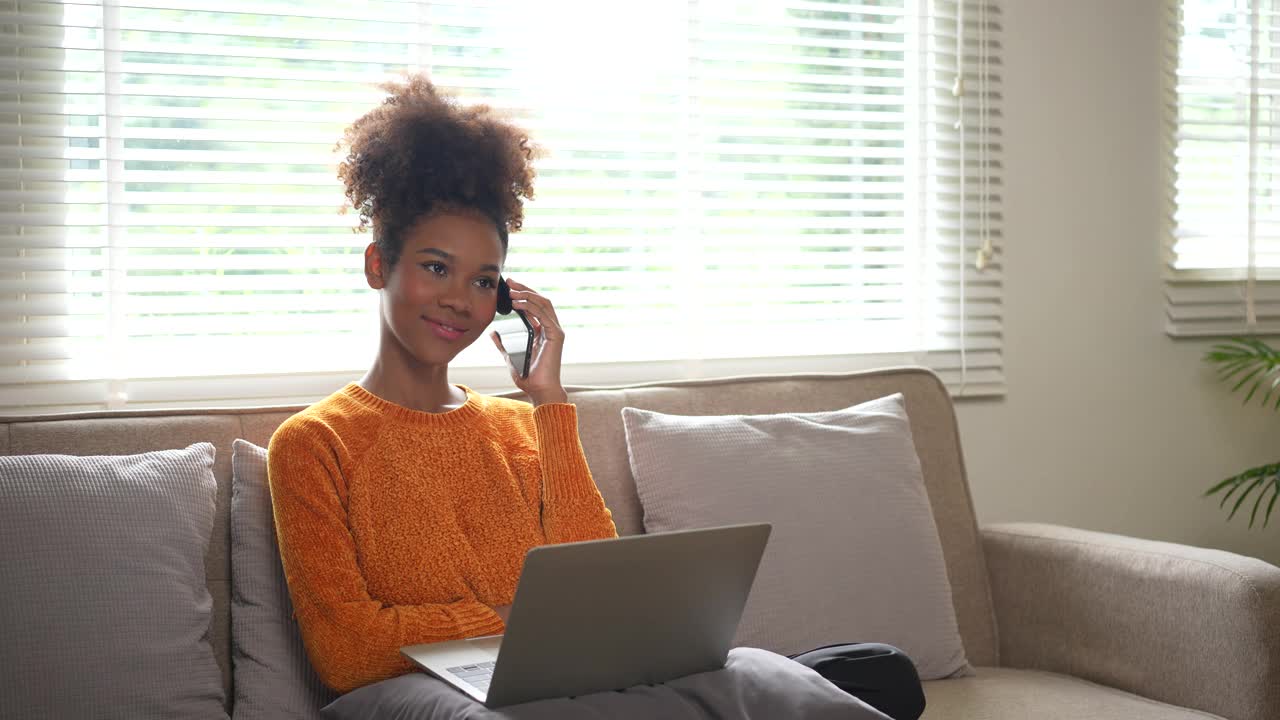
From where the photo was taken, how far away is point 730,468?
2020 mm

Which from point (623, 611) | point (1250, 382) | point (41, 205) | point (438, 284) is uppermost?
point (41, 205)

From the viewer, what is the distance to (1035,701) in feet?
6.23

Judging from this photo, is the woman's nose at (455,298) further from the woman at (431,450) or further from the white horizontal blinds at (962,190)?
the white horizontal blinds at (962,190)

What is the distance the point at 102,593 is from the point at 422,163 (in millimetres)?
749

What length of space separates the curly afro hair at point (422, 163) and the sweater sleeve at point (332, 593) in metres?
0.34

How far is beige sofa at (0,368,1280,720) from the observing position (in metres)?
1.83

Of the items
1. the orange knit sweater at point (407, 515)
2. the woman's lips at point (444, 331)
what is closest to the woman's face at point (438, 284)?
the woman's lips at point (444, 331)

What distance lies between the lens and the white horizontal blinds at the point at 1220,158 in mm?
3012

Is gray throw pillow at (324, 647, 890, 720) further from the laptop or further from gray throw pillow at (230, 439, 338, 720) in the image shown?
gray throw pillow at (230, 439, 338, 720)

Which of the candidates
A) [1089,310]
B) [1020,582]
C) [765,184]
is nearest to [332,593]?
[1020,582]

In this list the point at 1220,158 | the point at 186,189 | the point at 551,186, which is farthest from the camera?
the point at 1220,158

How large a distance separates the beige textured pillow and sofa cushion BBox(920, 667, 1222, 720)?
0.07 meters

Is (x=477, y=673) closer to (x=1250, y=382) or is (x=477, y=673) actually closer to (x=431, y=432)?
(x=431, y=432)

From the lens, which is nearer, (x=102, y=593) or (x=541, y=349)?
(x=102, y=593)
